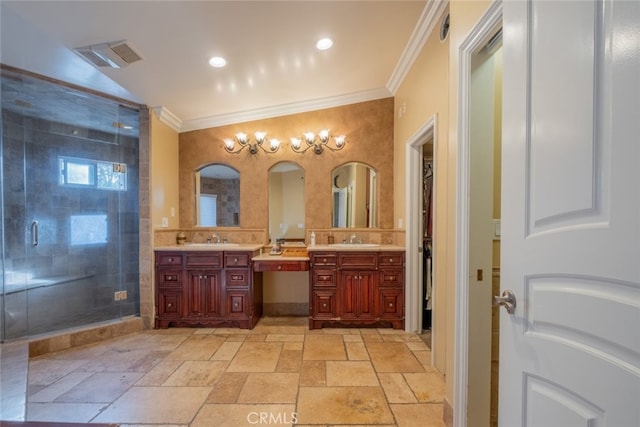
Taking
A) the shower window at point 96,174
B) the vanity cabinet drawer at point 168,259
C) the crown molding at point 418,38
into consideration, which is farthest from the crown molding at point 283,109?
the vanity cabinet drawer at point 168,259

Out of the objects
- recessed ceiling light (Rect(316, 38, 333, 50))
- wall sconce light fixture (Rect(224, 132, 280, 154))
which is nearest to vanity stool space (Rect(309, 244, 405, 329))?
wall sconce light fixture (Rect(224, 132, 280, 154))

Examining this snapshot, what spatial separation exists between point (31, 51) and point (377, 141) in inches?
143

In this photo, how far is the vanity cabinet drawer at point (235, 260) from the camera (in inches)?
131

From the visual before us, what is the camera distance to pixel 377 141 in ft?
12.3

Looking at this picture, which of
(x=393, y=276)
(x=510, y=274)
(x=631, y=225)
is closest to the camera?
(x=631, y=225)

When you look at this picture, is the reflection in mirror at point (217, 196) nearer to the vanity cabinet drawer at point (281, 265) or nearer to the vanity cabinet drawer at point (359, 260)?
the vanity cabinet drawer at point (281, 265)

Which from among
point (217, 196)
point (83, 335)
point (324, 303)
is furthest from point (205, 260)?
point (324, 303)

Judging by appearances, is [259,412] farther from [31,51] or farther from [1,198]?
[31,51]

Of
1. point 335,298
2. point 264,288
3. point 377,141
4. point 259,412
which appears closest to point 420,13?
point 377,141

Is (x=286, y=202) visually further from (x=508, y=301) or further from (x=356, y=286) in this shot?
(x=508, y=301)

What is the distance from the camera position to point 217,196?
398 centimetres

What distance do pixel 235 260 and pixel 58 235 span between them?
2097 millimetres

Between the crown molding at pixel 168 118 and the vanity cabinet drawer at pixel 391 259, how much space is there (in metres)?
3.25

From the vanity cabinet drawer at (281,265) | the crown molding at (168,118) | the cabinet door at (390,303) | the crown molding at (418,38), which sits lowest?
the cabinet door at (390,303)
